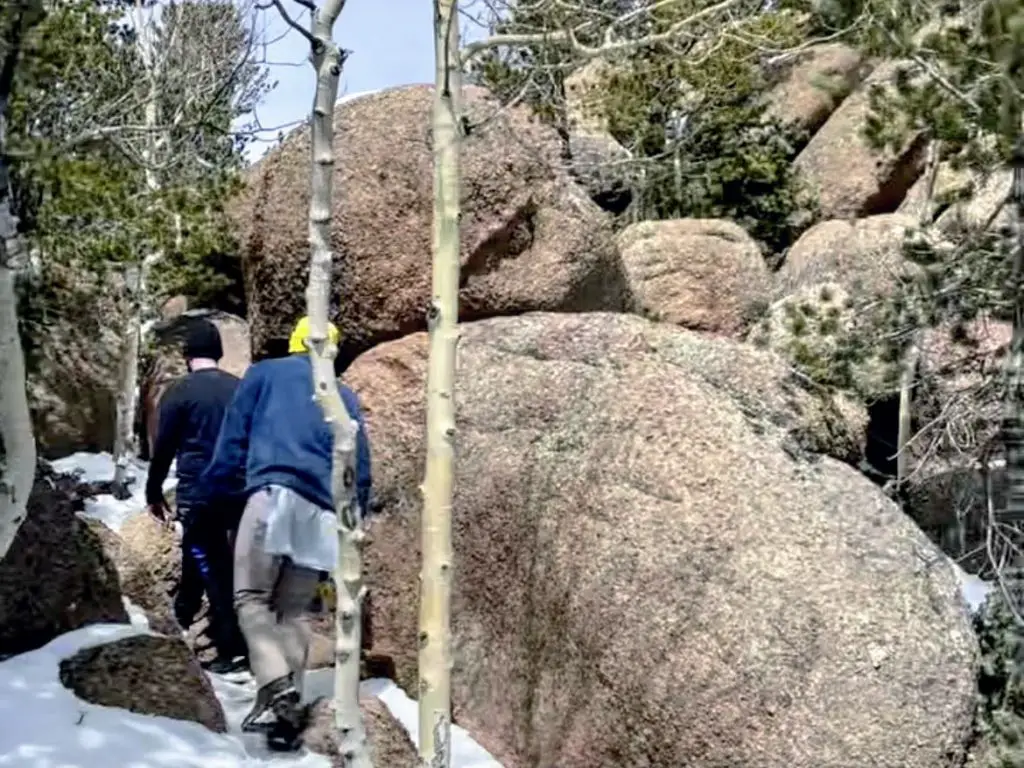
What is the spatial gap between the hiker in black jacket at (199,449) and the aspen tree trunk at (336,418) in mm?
3026

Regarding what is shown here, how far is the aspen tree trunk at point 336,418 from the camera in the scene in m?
3.49

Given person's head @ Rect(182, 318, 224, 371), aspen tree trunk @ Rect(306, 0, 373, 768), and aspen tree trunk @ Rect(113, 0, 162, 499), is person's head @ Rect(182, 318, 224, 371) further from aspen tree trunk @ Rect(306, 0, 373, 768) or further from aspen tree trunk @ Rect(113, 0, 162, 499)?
aspen tree trunk @ Rect(113, 0, 162, 499)

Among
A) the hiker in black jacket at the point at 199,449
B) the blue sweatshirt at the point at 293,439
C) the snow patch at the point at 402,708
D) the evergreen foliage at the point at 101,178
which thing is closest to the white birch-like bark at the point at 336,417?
the blue sweatshirt at the point at 293,439

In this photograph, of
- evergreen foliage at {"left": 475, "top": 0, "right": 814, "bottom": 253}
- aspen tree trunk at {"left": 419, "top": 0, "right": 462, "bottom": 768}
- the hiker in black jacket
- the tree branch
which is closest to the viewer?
aspen tree trunk at {"left": 419, "top": 0, "right": 462, "bottom": 768}

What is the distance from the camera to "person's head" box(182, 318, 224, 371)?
668 centimetres

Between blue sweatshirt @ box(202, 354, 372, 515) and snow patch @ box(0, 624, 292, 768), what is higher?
blue sweatshirt @ box(202, 354, 372, 515)

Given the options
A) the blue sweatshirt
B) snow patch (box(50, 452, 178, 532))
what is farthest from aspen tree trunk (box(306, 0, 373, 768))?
snow patch (box(50, 452, 178, 532))

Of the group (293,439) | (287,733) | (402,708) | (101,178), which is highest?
(101,178)

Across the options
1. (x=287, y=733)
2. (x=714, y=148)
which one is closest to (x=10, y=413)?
(x=287, y=733)

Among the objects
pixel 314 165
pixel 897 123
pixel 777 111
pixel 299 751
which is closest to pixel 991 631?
pixel 897 123

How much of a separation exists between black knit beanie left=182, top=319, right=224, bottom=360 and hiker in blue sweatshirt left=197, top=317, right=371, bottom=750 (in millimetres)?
1365

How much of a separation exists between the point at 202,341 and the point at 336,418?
3288mm

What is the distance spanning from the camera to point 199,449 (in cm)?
670

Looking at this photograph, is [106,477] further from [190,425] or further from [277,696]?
[277,696]
